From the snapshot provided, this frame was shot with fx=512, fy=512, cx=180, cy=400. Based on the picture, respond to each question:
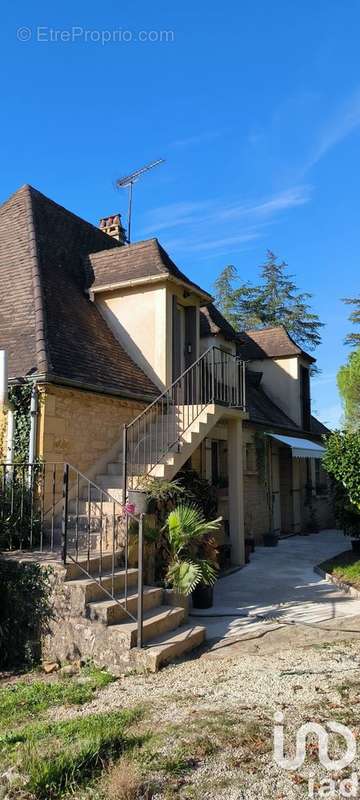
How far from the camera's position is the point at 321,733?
14.2 ft

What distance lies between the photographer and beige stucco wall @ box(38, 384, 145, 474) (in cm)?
923

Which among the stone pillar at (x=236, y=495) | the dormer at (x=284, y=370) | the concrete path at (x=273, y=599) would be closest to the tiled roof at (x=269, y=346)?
the dormer at (x=284, y=370)

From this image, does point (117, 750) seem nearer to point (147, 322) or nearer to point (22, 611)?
point (22, 611)

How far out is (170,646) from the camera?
254 inches

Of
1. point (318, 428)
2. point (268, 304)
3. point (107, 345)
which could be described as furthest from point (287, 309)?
point (107, 345)

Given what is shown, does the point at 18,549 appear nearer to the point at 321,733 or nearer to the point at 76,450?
the point at 76,450

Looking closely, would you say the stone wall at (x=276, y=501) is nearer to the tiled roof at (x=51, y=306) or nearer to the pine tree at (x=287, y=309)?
the tiled roof at (x=51, y=306)

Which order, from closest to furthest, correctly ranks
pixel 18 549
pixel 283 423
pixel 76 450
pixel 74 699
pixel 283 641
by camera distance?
1. pixel 74 699
2. pixel 283 641
3. pixel 18 549
4. pixel 76 450
5. pixel 283 423

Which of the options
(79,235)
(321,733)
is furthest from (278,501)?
(321,733)

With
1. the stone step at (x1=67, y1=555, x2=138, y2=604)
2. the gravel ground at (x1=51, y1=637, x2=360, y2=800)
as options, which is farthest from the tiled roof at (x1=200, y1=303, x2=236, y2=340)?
the gravel ground at (x1=51, y1=637, x2=360, y2=800)

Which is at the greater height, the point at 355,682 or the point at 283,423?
the point at 283,423

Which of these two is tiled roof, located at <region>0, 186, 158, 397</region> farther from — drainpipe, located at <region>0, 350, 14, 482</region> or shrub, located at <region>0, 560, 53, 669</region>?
shrub, located at <region>0, 560, 53, 669</region>

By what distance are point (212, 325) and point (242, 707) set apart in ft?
43.3

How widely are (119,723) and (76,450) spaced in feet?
19.5
